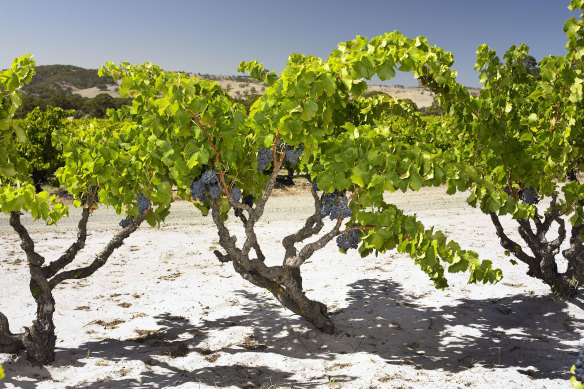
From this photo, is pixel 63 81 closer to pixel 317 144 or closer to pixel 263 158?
pixel 263 158

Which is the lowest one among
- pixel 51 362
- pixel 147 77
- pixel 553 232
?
pixel 51 362

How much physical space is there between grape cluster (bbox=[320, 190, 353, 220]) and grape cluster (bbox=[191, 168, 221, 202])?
1105 millimetres

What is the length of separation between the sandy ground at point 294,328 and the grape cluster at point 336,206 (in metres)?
1.80

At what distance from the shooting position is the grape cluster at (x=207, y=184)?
13.6 ft

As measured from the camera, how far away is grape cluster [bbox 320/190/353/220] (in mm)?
4133

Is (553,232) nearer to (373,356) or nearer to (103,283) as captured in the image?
(373,356)

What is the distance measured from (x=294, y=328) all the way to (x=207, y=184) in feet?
8.57

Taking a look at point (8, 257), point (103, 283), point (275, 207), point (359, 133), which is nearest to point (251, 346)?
point (359, 133)

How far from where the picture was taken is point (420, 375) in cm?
461

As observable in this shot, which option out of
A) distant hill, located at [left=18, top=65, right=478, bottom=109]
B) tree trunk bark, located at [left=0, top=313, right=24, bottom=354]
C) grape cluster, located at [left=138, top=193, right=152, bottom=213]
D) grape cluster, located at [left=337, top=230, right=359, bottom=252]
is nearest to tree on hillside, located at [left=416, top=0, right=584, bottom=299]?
grape cluster, located at [left=337, top=230, right=359, bottom=252]

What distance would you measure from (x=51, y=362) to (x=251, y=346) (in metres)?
2.29

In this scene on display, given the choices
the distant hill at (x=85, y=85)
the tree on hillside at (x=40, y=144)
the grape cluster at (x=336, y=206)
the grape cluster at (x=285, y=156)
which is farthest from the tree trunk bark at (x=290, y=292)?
the distant hill at (x=85, y=85)

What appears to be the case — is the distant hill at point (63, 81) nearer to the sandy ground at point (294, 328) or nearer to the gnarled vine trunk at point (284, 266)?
the sandy ground at point (294, 328)

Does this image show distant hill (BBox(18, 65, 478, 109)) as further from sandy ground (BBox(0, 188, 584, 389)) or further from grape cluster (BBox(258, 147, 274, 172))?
grape cluster (BBox(258, 147, 274, 172))
